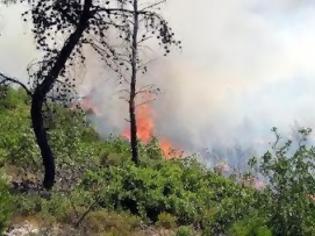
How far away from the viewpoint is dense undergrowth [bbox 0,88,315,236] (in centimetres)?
1388

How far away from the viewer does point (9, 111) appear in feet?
105

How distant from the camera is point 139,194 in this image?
19.8 m

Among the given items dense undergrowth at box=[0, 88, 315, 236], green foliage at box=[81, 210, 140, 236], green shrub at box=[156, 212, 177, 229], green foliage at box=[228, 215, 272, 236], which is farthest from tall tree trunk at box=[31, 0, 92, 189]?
green foliage at box=[228, 215, 272, 236]

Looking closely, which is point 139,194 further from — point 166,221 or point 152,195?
point 166,221

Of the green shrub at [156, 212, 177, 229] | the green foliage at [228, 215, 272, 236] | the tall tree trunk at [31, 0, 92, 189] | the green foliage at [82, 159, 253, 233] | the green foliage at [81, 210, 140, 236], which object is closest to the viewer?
the green foliage at [228, 215, 272, 236]

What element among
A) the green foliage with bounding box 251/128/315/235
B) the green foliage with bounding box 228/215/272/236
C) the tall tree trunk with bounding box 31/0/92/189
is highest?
the tall tree trunk with bounding box 31/0/92/189

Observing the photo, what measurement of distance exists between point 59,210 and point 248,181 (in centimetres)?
424

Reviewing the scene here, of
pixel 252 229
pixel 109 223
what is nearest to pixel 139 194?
pixel 109 223

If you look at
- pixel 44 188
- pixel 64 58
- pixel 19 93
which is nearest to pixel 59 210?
pixel 44 188

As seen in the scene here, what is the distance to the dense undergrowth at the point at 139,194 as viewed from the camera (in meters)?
13.9

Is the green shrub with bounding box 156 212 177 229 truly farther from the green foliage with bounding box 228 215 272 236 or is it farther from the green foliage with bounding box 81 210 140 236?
the green foliage with bounding box 228 215 272 236

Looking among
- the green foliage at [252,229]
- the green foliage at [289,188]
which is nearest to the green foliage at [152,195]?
the green foliage at [289,188]

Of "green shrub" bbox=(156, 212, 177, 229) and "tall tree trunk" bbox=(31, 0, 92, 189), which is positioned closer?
"tall tree trunk" bbox=(31, 0, 92, 189)

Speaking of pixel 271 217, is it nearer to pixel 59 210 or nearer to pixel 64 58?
pixel 59 210
